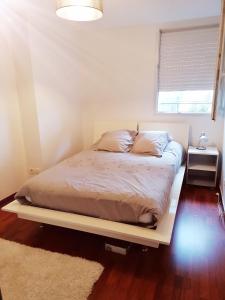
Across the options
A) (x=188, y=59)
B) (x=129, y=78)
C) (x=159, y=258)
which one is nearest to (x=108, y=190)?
(x=159, y=258)

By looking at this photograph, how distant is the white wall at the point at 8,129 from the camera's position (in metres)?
2.66

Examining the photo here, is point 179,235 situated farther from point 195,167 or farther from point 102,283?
point 195,167

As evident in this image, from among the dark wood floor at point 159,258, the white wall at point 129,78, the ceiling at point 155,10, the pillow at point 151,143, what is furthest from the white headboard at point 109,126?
the dark wood floor at point 159,258

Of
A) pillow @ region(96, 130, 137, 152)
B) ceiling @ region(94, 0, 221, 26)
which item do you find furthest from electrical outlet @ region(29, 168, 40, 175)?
ceiling @ region(94, 0, 221, 26)

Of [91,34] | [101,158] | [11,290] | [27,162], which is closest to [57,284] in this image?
[11,290]

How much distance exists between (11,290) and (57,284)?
12.7 inches

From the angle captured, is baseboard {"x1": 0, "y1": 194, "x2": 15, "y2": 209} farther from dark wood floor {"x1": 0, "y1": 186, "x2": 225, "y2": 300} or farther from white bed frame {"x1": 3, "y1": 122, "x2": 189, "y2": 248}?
white bed frame {"x1": 3, "y1": 122, "x2": 189, "y2": 248}

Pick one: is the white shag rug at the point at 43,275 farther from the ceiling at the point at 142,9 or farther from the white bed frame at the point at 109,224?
the ceiling at the point at 142,9

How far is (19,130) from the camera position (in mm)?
2975

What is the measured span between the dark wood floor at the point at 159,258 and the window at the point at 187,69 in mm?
1700

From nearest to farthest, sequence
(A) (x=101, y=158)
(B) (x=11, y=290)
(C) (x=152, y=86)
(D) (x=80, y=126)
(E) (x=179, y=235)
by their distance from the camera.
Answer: (B) (x=11, y=290) → (E) (x=179, y=235) → (A) (x=101, y=158) → (C) (x=152, y=86) → (D) (x=80, y=126)

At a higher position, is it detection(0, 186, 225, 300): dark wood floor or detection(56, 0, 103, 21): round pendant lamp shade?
detection(56, 0, 103, 21): round pendant lamp shade

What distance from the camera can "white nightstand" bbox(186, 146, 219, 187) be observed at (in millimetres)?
3070

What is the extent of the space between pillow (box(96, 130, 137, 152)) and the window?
0.81m
